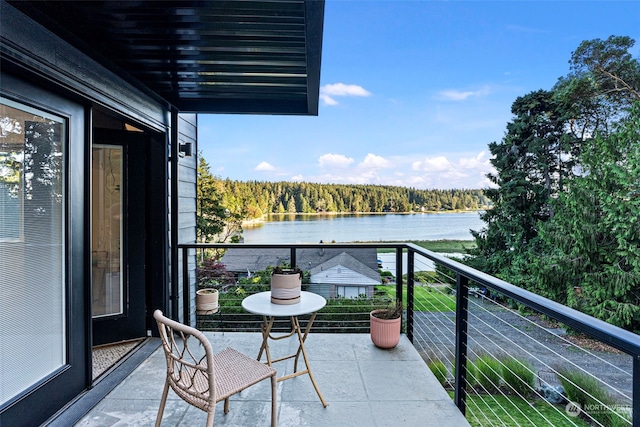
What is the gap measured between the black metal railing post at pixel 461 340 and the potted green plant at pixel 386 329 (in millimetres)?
958

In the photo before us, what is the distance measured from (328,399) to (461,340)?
98cm

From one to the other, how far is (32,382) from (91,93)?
5.84 ft

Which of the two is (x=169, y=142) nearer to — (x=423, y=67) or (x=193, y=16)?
(x=193, y=16)

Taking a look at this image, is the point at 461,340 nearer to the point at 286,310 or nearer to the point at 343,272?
the point at 286,310

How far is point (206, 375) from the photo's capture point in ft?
5.86

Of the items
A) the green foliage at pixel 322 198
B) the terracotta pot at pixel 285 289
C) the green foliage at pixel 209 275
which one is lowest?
the green foliage at pixel 209 275

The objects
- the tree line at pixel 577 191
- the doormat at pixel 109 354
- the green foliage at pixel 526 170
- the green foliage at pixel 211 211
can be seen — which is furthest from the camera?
the green foliage at pixel 526 170

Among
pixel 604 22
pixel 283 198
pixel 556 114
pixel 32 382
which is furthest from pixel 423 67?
pixel 32 382

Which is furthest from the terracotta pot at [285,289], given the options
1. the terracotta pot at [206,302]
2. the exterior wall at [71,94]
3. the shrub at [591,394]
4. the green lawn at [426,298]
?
the shrub at [591,394]

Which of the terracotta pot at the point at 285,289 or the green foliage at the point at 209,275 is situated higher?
the terracotta pot at the point at 285,289

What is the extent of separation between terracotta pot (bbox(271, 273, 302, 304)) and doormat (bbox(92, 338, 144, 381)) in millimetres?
1504

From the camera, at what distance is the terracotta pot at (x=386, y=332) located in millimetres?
3197

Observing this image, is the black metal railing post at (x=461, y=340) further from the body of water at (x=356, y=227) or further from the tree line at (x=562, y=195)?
the tree line at (x=562, y=195)

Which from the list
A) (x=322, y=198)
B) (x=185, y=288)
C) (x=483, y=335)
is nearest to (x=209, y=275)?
(x=185, y=288)
